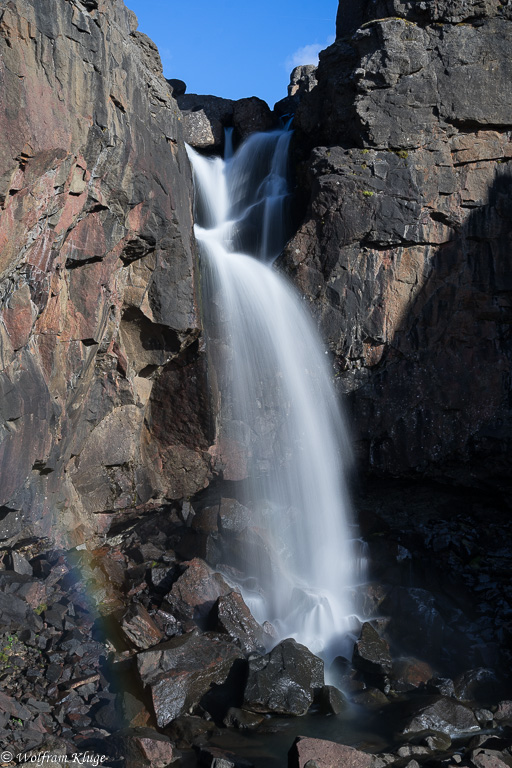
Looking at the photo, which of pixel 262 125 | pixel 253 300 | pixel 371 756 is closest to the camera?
pixel 371 756

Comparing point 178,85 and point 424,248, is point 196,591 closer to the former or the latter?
point 424,248

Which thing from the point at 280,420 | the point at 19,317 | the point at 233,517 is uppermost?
the point at 19,317

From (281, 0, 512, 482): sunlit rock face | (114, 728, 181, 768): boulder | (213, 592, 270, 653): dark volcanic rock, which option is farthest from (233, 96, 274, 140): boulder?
(114, 728, 181, 768): boulder

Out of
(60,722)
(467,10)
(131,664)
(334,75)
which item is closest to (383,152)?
(334,75)

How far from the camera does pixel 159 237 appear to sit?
11797 millimetres

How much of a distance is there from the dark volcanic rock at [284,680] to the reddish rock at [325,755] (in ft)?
4.35

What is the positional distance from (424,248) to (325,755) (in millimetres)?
10116

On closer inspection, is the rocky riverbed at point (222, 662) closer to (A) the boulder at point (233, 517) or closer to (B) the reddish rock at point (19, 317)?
(A) the boulder at point (233, 517)

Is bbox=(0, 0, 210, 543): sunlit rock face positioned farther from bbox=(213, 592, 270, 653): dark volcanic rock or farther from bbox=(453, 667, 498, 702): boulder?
bbox=(453, 667, 498, 702): boulder

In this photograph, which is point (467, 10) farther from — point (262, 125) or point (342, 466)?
point (342, 466)

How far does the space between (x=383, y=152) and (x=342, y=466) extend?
22.6 ft

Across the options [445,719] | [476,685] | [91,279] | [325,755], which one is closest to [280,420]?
[91,279]

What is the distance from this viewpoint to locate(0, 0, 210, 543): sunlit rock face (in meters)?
8.30

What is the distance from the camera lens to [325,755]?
7148 mm
